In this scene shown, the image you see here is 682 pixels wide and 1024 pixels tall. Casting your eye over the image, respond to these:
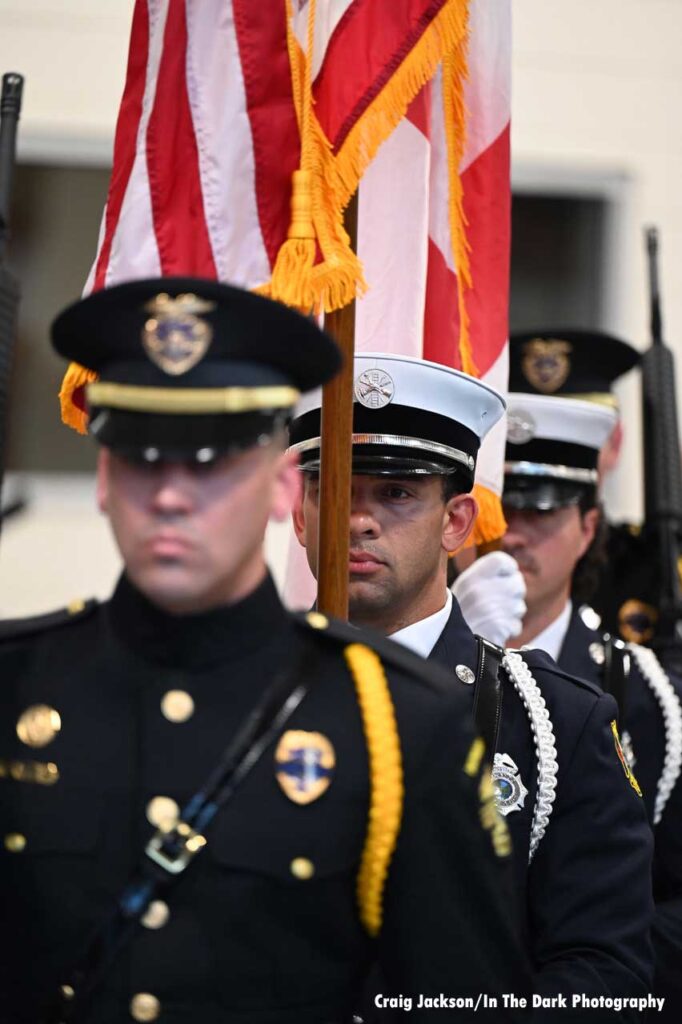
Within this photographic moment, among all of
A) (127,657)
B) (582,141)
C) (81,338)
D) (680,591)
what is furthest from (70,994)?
(582,141)

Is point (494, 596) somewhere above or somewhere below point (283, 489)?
above

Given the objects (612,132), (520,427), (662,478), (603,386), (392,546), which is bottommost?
(392,546)

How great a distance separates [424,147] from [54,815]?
1876 millimetres

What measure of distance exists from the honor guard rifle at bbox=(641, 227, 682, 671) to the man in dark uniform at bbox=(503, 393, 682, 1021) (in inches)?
14.8

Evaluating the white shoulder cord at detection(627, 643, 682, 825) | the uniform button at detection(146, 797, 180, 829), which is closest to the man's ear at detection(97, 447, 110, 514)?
the uniform button at detection(146, 797, 180, 829)

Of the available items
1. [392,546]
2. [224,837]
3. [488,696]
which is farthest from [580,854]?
[224,837]

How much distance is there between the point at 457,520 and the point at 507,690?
0.32 m

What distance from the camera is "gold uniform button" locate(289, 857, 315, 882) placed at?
Answer: 1.76 m

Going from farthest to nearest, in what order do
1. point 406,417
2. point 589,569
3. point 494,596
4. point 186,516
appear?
point 589,569
point 494,596
point 406,417
point 186,516

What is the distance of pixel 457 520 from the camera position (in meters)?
2.78

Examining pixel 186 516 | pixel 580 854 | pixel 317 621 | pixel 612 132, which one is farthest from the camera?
pixel 612 132

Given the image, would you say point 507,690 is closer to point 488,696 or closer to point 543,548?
point 488,696

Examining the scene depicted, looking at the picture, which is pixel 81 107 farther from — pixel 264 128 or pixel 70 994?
pixel 70 994

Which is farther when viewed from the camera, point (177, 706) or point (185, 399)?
point (177, 706)
